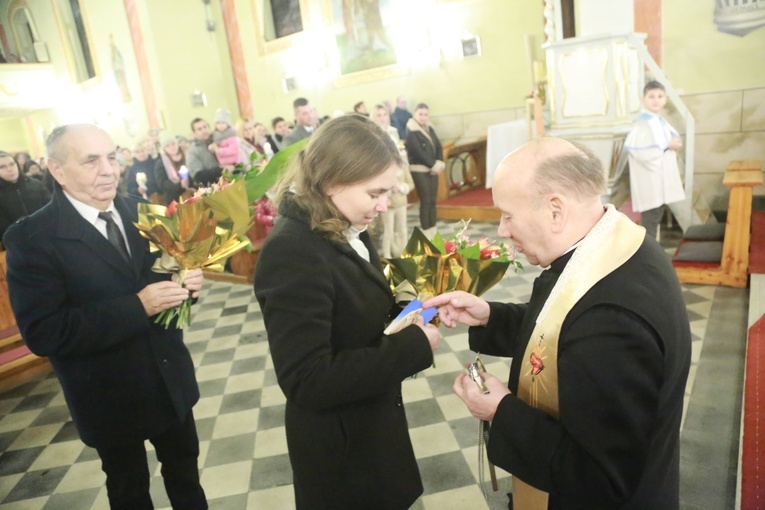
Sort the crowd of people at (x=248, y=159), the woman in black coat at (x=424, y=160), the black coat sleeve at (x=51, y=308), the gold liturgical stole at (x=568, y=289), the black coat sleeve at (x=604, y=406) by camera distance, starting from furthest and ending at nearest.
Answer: the woman in black coat at (x=424, y=160) < the crowd of people at (x=248, y=159) < the black coat sleeve at (x=51, y=308) < the gold liturgical stole at (x=568, y=289) < the black coat sleeve at (x=604, y=406)

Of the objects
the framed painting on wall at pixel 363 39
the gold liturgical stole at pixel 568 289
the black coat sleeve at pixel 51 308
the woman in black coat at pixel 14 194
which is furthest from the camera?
the framed painting on wall at pixel 363 39

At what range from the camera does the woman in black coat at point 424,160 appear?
704cm

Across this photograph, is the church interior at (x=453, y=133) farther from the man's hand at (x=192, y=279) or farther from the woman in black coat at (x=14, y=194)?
the man's hand at (x=192, y=279)

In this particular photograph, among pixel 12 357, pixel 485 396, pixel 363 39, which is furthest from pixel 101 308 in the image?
pixel 363 39

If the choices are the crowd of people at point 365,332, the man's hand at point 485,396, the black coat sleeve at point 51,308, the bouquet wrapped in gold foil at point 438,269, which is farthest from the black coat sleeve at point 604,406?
the black coat sleeve at point 51,308

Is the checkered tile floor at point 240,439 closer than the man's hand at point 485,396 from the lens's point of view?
No

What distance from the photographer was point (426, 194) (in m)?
7.32

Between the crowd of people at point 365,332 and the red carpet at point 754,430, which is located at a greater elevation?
the crowd of people at point 365,332

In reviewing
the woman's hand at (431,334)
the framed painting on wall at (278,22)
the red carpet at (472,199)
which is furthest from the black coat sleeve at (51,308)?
the framed painting on wall at (278,22)

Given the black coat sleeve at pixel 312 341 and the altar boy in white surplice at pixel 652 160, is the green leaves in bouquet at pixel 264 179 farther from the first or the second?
the altar boy in white surplice at pixel 652 160

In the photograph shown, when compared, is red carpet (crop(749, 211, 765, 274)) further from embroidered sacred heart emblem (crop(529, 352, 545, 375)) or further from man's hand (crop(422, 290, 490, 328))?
embroidered sacred heart emblem (crop(529, 352, 545, 375))

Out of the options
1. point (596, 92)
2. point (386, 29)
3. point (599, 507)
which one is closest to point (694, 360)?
point (599, 507)

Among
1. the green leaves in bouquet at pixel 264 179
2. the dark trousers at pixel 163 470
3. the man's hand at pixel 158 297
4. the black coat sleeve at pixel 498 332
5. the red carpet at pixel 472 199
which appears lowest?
the red carpet at pixel 472 199

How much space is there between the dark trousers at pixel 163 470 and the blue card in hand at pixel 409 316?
116cm
